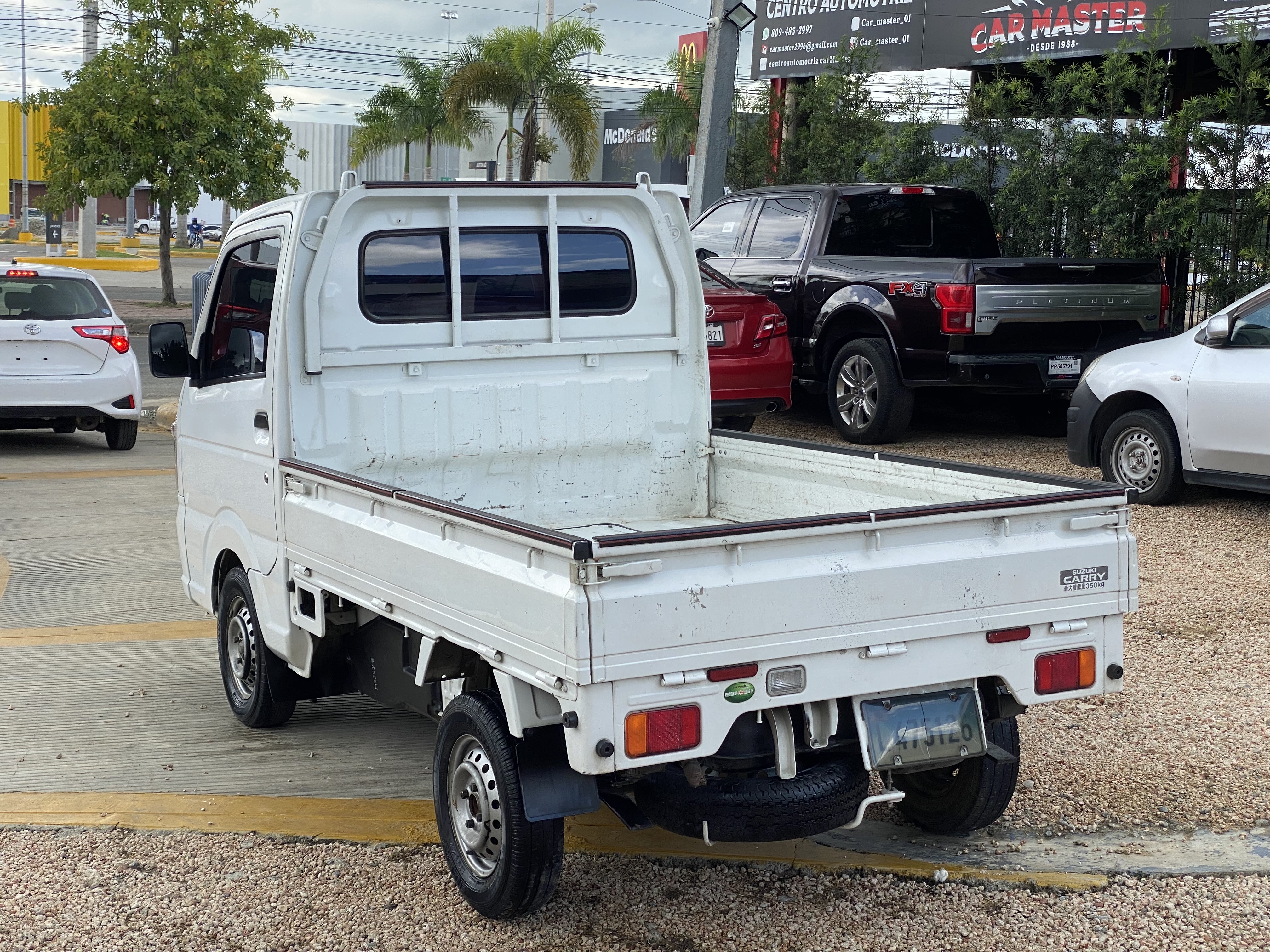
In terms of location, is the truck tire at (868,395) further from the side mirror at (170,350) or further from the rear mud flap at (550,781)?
the rear mud flap at (550,781)

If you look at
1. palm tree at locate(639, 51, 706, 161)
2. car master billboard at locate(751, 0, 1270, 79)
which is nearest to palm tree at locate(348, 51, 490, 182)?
palm tree at locate(639, 51, 706, 161)

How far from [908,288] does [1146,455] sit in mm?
2471

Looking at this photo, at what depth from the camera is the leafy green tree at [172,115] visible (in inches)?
957

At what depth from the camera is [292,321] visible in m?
5.11

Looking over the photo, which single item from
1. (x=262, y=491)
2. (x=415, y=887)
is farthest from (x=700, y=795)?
(x=262, y=491)

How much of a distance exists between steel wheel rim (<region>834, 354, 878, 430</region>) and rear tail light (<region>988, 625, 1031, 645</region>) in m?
7.72

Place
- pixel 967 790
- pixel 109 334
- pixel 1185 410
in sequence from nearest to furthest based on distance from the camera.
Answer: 1. pixel 967 790
2. pixel 1185 410
3. pixel 109 334

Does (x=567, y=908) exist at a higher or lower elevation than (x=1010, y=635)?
lower

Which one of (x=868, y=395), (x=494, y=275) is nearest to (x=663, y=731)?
(x=494, y=275)

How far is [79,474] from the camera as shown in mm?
11797

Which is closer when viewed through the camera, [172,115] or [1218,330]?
[1218,330]

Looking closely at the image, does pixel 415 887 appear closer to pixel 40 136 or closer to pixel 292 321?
pixel 292 321

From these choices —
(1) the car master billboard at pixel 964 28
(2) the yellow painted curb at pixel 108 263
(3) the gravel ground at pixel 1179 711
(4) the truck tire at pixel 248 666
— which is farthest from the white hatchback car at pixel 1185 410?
(2) the yellow painted curb at pixel 108 263

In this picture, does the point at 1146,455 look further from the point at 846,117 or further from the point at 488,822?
the point at 846,117
